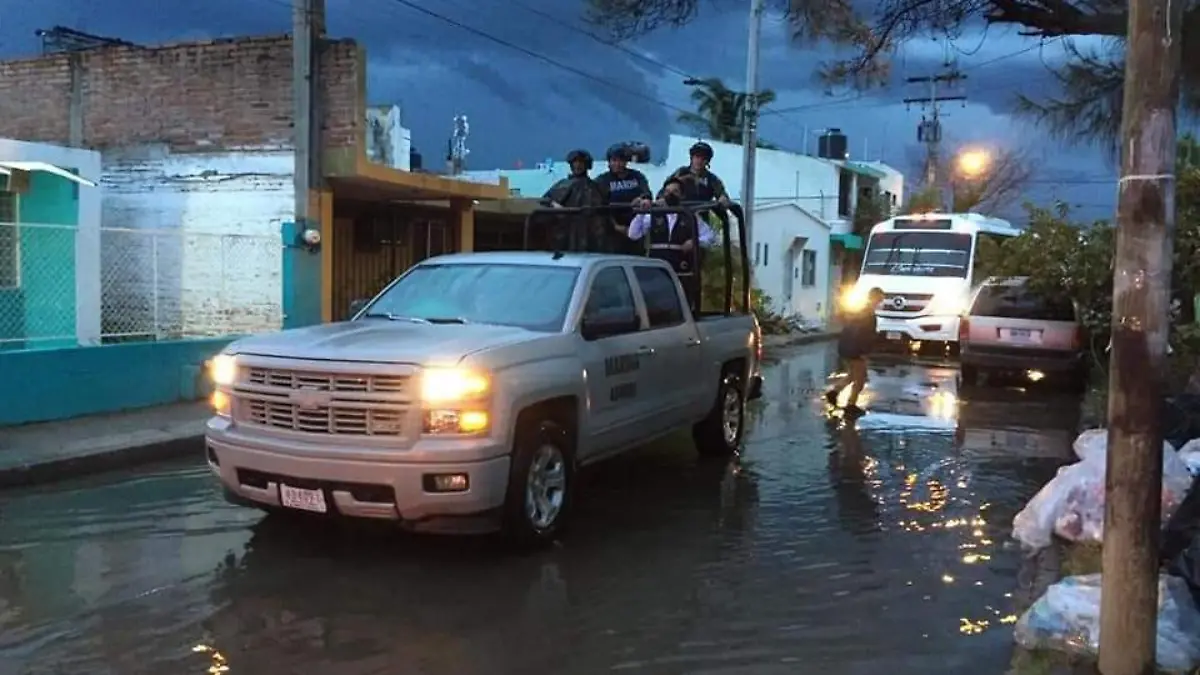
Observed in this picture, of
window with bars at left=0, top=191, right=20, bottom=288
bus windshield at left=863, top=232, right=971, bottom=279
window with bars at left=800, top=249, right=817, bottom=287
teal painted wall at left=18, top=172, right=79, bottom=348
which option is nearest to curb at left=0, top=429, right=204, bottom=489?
teal painted wall at left=18, top=172, right=79, bottom=348

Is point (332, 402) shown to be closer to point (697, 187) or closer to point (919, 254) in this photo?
point (697, 187)

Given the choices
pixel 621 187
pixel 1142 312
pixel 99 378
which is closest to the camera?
pixel 1142 312

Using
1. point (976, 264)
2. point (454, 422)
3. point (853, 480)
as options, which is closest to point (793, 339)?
point (976, 264)

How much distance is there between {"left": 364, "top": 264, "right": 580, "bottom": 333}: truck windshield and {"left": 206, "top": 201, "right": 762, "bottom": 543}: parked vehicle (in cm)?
1

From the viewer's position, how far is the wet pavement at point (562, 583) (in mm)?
5031

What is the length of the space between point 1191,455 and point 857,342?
21.0ft

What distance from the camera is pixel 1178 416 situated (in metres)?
8.03

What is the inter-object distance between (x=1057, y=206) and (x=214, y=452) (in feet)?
44.4

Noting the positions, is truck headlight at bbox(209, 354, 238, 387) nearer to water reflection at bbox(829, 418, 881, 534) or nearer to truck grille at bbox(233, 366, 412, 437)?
truck grille at bbox(233, 366, 412, 437)

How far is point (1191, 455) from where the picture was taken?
691cm

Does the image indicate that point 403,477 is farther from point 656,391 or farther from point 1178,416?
point 1178,416

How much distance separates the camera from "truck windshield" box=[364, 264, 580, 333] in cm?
731

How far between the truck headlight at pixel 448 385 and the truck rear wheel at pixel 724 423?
3.85 meters

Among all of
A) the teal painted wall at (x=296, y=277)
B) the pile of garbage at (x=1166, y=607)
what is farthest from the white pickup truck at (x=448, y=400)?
the teal painted wall at (x=296, y=277)
